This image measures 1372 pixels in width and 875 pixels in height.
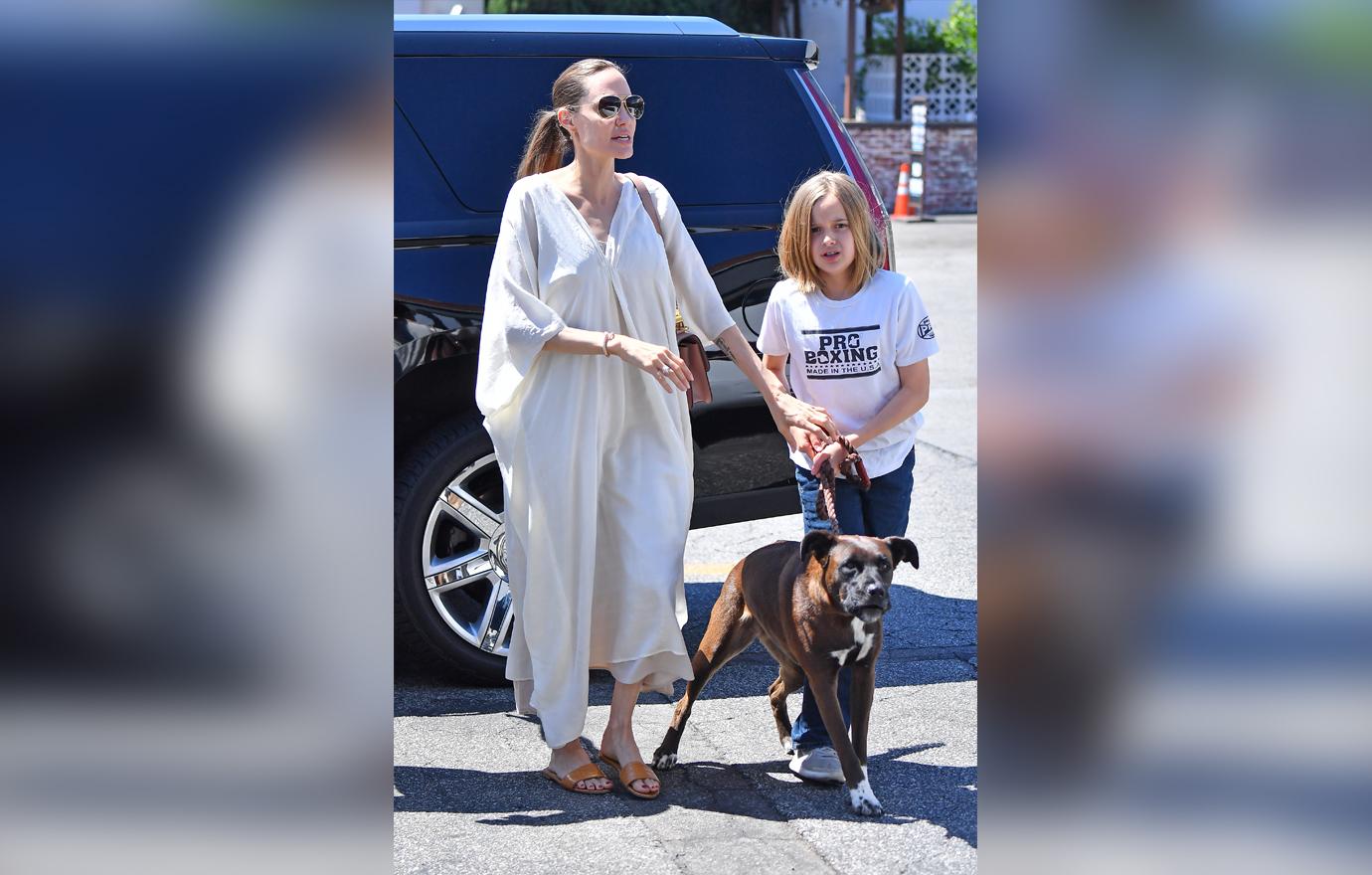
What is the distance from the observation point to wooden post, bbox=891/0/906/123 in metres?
26.1

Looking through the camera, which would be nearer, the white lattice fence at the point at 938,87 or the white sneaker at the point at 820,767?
the white sneaker at the point at 820,767

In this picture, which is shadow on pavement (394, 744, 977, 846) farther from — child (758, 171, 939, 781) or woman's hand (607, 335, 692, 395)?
woman's hand (607, 335, 692, 395)

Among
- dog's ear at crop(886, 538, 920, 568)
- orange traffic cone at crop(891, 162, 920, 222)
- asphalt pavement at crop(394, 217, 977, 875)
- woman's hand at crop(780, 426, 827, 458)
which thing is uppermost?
woman's hand at crop(780, 426, 827, 458)

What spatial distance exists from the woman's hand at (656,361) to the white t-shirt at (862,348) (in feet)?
1.62

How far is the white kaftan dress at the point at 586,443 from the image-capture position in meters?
3.93

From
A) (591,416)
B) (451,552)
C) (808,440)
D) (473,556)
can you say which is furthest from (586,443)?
(451,552)

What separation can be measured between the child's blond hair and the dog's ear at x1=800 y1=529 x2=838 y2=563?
735 mm

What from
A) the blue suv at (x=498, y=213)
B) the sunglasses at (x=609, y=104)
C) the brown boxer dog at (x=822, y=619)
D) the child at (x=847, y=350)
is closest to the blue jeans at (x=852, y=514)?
the child at (x=847, y=350)

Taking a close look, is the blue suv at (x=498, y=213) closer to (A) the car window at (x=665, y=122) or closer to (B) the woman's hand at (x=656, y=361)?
(A) the car window at (x=665, y=122)

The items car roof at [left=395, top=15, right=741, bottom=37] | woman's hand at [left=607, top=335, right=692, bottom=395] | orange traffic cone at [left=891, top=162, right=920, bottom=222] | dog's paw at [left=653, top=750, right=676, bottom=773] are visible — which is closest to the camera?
woman's hand at [left=607, top=335, right=692, bottom=395]

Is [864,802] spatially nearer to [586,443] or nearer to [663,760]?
[663,760]

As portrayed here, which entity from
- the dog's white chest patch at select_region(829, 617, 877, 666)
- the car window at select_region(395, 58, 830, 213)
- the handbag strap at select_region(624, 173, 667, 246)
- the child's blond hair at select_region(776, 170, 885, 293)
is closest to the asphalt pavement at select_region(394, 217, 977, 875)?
the dog's white chest patch at select_region(829, 617, 877, 666)
